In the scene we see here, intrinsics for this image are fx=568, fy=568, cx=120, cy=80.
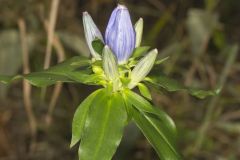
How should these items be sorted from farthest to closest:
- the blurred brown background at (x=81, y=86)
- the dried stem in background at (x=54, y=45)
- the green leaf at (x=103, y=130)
A: the blurred brown background at (x=81, y=86)
the dried stem in background at (x=54, y=45)
the green leaf at (x=103, y=130)

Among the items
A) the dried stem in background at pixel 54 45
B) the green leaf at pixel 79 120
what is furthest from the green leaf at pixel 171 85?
the dried stem in background at pixel 54 45

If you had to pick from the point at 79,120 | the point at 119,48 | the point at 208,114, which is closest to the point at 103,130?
the point at 79,120

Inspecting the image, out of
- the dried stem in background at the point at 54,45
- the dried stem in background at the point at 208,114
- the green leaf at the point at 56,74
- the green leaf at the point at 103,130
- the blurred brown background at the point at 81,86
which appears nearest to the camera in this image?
the green leaf at the point at 103,130

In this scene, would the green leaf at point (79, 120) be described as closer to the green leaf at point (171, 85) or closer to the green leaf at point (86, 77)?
the green leaf at point (86, 77)

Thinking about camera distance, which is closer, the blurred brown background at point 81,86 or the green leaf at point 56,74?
the green leaf at point 56,74

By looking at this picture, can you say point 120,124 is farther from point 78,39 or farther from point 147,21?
point 147,21

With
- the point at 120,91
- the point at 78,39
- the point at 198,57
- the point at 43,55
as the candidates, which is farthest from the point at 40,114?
the point at 120,91

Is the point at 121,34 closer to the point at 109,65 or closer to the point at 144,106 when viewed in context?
the point at 109,65

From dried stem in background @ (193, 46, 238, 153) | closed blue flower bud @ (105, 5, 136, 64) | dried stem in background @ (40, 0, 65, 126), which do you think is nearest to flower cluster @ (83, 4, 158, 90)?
closed blue flower bud @ (105, 5, 136, 64)
